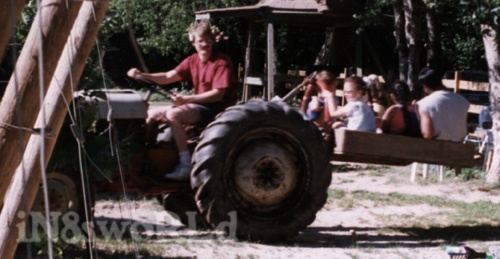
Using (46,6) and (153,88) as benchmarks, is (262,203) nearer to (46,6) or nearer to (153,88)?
(153,88)

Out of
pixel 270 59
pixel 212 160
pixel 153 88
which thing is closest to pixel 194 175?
pixel 212 160

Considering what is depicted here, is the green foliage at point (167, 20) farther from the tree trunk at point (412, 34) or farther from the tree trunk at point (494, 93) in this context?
the tree trunk at point (494, 93)

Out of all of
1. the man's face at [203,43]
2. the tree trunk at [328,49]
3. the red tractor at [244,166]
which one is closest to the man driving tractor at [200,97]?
the man's face at [203,43]

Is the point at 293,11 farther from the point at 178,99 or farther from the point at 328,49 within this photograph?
the point at 178,99

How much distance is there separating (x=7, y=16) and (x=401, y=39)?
19.8 m

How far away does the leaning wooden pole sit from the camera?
15.3 ft

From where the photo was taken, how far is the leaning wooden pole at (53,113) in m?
4.66

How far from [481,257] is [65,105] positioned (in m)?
2.14

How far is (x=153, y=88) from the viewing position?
9.38 m

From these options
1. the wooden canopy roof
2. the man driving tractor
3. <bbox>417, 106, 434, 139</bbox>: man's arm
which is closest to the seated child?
<bbox>417, 106, 434, 139</bbox>: man's arm

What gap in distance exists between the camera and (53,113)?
4805mm

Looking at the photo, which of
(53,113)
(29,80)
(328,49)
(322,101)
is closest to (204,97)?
(322,101)

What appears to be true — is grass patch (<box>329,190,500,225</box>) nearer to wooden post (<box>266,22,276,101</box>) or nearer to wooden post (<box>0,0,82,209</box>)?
wooden post (<box>0,0,82,209</box>)

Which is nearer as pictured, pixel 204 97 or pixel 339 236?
pixel 204 97
